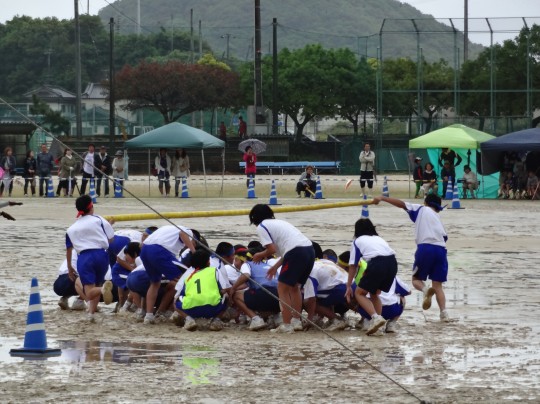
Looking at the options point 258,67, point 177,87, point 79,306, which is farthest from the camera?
point 177,87

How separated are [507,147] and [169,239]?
25.2 m

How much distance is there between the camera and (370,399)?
372 inches

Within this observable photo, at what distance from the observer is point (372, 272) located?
12578mm

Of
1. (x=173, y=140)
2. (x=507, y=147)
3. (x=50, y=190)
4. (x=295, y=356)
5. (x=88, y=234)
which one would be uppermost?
(x=173, y=140)

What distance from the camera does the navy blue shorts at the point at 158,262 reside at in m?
13.3

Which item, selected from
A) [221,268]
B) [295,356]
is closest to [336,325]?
[221,268]

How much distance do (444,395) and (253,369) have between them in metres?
1.87

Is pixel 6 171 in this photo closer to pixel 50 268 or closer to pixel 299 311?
pixel 50 268

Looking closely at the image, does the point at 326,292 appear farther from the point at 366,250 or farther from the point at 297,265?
the point at 366,250

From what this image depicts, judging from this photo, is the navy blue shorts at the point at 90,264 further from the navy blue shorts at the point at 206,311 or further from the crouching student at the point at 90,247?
the navy blue shorts at the point at 206,311

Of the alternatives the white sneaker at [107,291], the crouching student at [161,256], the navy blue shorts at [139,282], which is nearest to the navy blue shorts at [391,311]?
the crouching student at [161,256]

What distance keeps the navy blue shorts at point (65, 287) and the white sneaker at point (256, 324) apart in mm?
2421

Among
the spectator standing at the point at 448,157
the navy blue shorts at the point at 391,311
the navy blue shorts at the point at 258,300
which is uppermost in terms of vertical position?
the spectator standing at the point at 448,157

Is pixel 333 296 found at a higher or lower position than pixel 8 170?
lower
